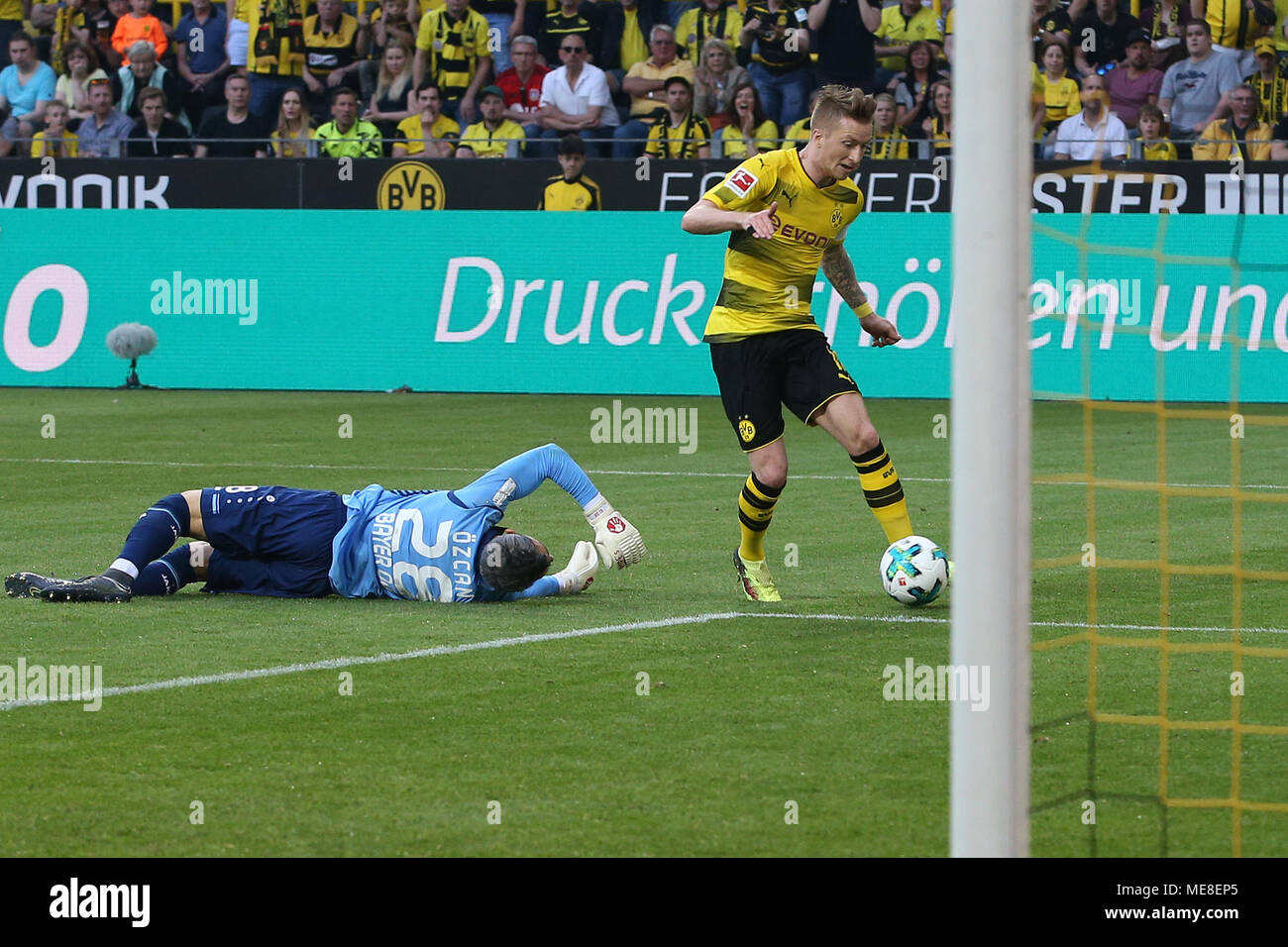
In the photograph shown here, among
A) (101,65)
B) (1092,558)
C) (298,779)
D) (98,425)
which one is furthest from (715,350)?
(101,65)

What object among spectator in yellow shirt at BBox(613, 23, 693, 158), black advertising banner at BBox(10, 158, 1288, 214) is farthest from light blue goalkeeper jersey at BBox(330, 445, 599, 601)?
spectator in yellow shirt at BBox(613, 23, 693, 158)

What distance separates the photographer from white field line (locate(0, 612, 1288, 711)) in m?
6.42

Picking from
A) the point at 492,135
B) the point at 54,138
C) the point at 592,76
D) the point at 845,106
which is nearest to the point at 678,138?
the point at 592,76

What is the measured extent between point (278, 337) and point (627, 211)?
3.53 metres

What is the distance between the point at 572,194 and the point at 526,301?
3.53 ft

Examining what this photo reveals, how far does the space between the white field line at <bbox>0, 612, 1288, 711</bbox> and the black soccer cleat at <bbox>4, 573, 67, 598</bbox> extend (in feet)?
5.61

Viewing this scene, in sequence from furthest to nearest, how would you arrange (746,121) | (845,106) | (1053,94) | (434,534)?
1. (746,121)
2. (1053,94)
3. (845,106)
4. (434,534)

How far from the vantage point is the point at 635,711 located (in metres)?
6.09

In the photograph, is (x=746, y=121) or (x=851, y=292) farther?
(x=746, y=121)

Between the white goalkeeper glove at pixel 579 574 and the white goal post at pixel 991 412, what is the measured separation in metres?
4.42

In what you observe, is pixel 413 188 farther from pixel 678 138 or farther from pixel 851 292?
pixel 851 292

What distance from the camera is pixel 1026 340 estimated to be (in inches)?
156

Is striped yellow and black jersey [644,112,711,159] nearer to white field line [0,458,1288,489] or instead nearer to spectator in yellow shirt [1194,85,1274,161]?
spectator in yellow shirt [1194,85,1274,161]

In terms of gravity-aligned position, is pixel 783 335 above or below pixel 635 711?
above
